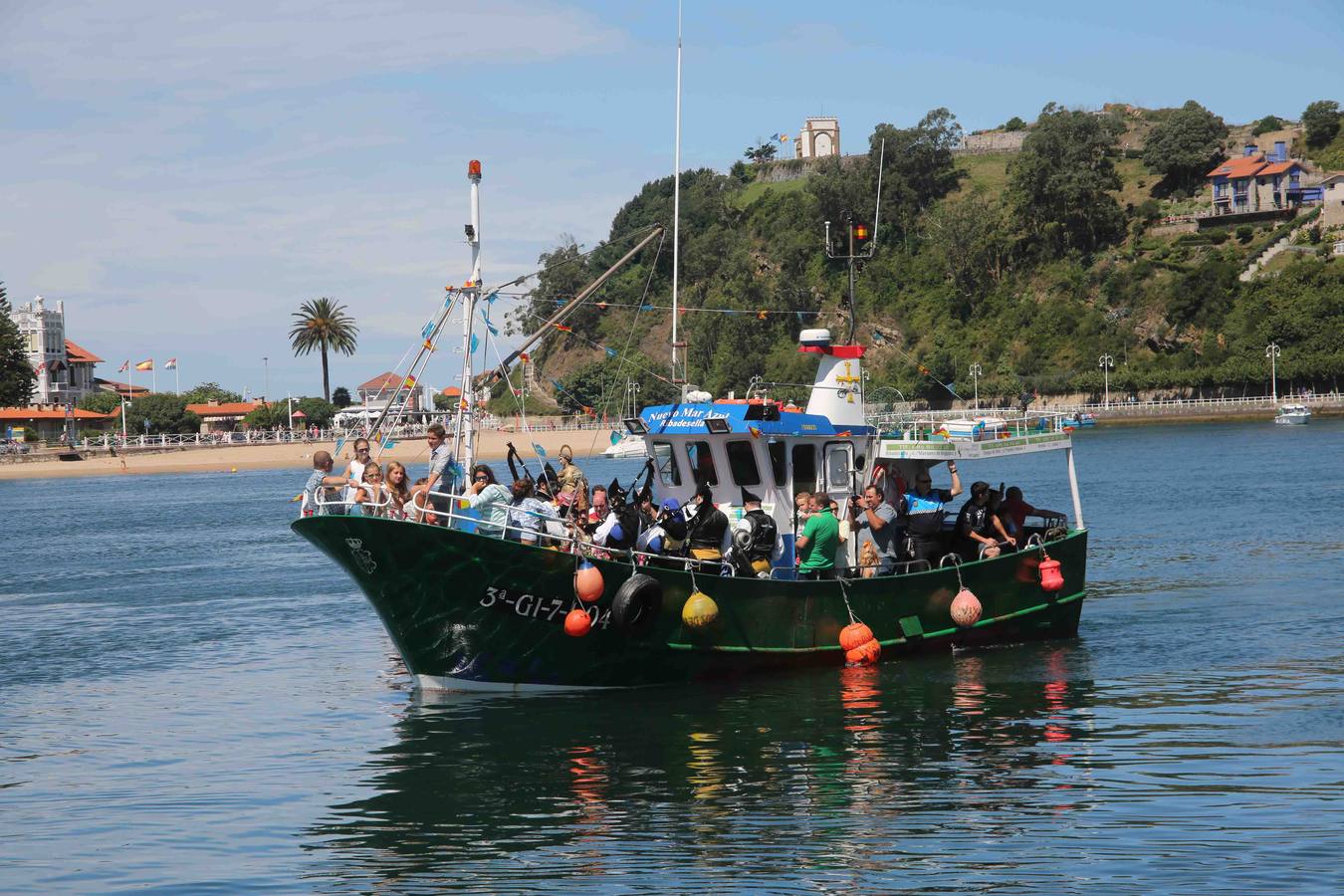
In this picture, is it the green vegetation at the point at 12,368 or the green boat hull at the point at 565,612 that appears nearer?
the green boat hull at the point at 565,612

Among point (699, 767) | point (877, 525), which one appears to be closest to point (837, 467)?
point (877, 525)

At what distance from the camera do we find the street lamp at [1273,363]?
11794 centimetres

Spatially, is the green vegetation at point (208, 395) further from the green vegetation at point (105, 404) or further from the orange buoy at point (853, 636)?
the orange buoy at point (853, 636)

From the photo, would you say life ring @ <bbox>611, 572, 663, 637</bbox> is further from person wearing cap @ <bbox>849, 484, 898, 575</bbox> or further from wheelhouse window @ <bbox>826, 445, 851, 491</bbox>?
wheelhouse window @ <bbox>826, 445, 851, 491</bbox>

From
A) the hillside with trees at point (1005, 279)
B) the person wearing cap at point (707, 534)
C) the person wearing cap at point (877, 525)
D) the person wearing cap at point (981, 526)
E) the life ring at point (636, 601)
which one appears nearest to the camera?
the life ring at point (636, 601)

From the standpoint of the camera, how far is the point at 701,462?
717 inches

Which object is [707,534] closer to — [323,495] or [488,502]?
[488,502]

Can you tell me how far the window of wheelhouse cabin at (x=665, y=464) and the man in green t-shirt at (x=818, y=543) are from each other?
79.8 inches

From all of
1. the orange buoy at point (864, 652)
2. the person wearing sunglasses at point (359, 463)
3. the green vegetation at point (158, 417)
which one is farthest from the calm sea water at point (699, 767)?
the green vegetation at point (158, 417)

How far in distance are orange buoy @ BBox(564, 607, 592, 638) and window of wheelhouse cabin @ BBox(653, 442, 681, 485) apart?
3192 millimetres

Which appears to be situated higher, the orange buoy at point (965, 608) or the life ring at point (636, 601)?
the life ring at point (636, 601)

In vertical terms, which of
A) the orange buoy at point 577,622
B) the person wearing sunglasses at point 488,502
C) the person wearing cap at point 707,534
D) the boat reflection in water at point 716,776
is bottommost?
the boat reflection in water at point 716,776

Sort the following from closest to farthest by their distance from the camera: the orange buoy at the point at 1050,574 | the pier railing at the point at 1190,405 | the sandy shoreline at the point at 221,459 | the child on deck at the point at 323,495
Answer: the child on deck at the point at 323,495, the orange buoy at the point at 1050,574, the sandy shoreline at the point at 221,459, the pier railing at the point at 1190,405

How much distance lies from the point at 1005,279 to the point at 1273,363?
33915 millimetres
